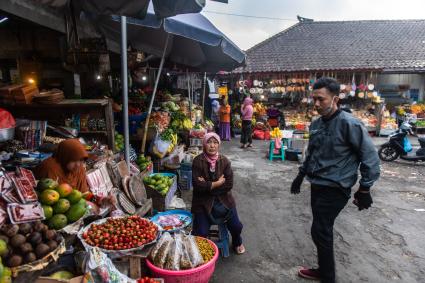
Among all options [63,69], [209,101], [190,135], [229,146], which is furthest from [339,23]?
[63,69]

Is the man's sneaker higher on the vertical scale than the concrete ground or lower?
higher

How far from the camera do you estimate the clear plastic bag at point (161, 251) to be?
10.6 feet

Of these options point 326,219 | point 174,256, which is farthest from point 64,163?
point 326,219

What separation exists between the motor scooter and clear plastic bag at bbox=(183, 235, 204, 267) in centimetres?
864

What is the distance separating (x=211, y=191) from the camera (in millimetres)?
4039

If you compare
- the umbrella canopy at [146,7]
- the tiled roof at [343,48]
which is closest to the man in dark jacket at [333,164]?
the umbrella canopy at [146,7]

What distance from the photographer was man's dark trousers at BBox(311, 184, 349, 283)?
338 cm

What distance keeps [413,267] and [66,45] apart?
5636 millimetres

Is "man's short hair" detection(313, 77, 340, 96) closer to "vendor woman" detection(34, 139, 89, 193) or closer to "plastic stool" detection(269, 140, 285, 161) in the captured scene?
"vendor woman" detection(34, 139, 89, 193)

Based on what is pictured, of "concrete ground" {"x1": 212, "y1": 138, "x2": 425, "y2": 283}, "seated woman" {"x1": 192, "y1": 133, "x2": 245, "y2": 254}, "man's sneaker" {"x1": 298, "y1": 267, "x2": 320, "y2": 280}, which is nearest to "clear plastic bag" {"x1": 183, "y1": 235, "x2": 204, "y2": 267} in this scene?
"seated woman" {"x1": 192, "y1": 133, "x2": 245, "y2": 254}

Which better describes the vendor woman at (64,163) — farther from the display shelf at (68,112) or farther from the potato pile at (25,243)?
the display shelf at (68,112)

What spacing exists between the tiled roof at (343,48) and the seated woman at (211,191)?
45.8 feet

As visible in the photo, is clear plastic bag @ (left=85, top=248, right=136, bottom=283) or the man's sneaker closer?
clear plastic bag @ (left=85, top=248, right=136, bottom=283)

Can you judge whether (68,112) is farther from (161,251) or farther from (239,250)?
(239,250)
